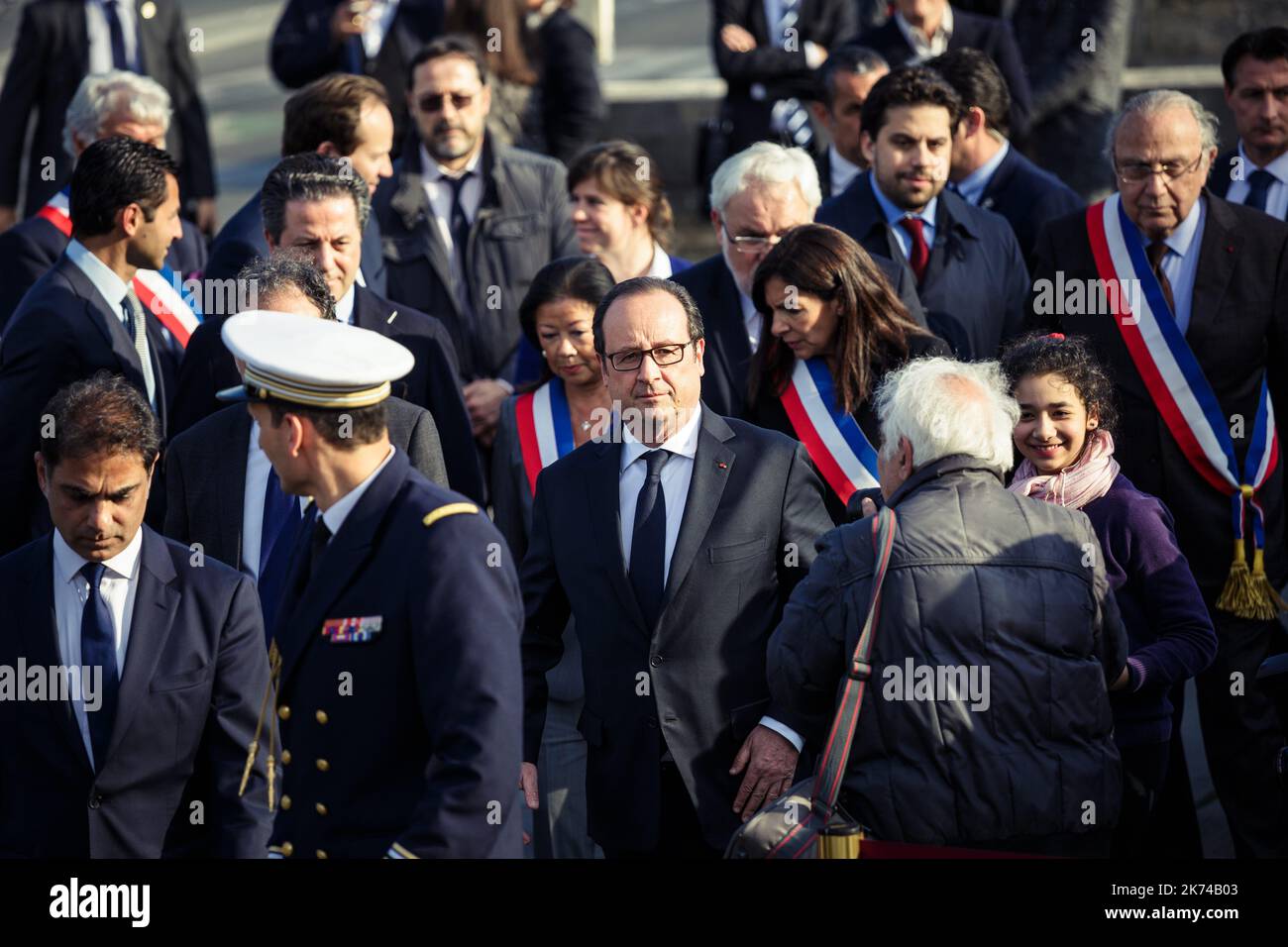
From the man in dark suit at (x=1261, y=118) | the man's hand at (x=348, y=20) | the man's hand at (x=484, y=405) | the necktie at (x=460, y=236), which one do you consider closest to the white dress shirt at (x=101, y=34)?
the man's hand at (x=348, y=20)

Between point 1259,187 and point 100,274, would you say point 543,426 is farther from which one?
point 1259,187

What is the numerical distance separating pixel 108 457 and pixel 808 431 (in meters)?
1.90

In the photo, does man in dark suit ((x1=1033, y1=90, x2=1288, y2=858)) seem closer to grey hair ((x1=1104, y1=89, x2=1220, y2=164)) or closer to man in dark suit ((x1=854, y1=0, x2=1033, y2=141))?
grey hair ((x1=1104, y1=89, x2=1220, y2=164))

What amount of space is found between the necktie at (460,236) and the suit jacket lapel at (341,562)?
339 cm

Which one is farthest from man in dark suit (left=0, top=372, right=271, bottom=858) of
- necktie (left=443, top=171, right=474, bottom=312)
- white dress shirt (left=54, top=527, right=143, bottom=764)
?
necktie (left=443, top=171, right=474, bottom=312)

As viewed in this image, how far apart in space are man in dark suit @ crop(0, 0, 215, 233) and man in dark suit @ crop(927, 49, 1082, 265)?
Result: 3.59 m

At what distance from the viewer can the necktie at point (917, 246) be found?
6.42 meters

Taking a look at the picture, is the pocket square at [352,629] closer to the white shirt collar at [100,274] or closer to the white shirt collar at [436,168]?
the white shirt collar at [100,274]

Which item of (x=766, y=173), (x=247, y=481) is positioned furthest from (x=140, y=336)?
(x=766, y=173)

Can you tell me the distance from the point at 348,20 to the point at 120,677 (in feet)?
16.0

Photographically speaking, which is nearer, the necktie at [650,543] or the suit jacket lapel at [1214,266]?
the necktie at [650,543]

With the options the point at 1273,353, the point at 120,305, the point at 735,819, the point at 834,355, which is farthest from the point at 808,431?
the point at 120,305

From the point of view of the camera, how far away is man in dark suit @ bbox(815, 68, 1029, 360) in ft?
20.9

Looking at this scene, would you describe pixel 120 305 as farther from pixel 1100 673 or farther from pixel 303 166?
pixel 1100 673
